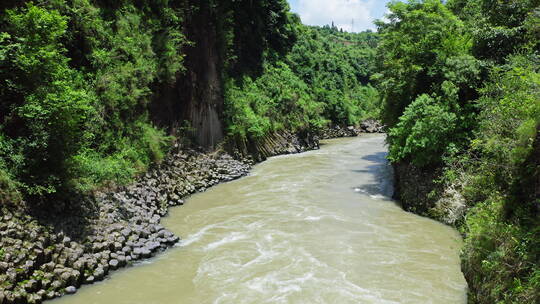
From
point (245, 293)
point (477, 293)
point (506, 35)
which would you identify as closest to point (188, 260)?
point (245, 293)

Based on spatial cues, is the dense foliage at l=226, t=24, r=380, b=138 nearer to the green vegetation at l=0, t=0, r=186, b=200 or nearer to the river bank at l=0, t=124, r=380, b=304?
the green vegetation at l=0, t=0, r=186, b=200

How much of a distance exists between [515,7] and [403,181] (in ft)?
26.6

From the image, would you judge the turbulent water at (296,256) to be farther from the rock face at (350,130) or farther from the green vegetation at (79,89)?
the rock face at (350,130)

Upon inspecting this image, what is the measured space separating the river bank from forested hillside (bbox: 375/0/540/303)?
907cm

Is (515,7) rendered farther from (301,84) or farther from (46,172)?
(301,84)

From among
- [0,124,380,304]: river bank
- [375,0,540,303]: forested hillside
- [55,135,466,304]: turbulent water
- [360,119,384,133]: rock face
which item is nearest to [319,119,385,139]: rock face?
[360,119,384,133]: rock face

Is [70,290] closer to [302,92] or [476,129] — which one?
[476,129]

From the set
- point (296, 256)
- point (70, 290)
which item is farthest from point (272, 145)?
point (70, 290)

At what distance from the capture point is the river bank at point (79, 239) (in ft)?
28.9

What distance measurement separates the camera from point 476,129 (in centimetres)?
1477

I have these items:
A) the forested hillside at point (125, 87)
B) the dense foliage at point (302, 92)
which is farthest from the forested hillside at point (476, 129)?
the forested hillside at point (125, 87)

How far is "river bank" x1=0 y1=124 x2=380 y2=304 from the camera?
881cm

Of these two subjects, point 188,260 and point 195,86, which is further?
point 195,86

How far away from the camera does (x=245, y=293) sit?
971cm
